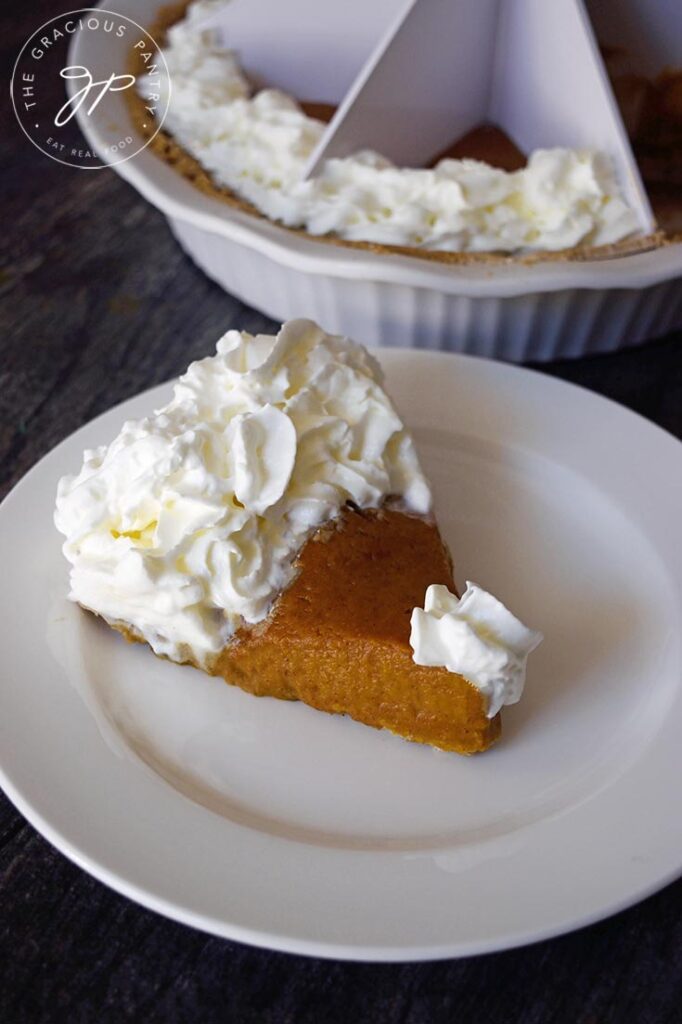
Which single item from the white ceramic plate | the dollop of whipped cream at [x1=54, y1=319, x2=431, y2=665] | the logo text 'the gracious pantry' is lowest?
the white ceramic plate

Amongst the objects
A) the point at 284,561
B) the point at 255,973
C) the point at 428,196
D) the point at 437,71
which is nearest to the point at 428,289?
the point at 428,196

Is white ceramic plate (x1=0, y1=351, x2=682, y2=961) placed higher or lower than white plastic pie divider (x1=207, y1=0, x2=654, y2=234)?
lower

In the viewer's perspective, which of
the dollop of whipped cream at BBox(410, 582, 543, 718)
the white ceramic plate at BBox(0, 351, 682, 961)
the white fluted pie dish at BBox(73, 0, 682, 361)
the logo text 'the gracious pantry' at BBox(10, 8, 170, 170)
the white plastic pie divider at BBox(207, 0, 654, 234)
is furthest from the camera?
the logo text 'the gracious pantry' at BBox(10, 8, 170, 170)

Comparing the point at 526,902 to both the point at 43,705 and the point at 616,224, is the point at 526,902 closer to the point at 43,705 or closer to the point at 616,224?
the point at 43,705

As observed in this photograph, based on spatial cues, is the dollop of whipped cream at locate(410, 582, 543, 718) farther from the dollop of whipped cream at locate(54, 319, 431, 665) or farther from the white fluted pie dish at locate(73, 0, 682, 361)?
the white fluted pie dish at locate(73, 0, 682, 361)

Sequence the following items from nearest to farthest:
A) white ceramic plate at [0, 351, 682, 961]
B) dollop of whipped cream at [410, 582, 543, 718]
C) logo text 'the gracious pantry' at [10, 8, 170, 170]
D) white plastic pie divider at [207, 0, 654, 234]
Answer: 1. white ceramic plate at [0, 351, 682, 961]
2. dollop of whipped cream at [410, 582, 543, 718]
3. white plastic pie divider at [207, 0, 654, 234]
4. logo text 'the gracious pantry' at [10, 8, 170, 170]

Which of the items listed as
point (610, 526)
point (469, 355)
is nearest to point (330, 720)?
point (610, 526)

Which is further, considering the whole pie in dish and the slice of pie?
the whole pie in dish

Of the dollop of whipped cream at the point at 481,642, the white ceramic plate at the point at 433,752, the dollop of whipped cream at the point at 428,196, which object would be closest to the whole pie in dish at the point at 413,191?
the dollop of whipped cream at the point at 428,196

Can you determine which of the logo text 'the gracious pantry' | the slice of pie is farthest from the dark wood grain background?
the logo text 'the gracious pantry'
